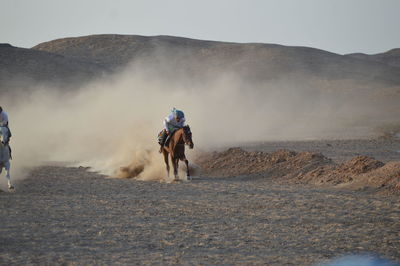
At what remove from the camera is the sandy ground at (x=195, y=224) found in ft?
29.6

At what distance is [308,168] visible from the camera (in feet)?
65.3

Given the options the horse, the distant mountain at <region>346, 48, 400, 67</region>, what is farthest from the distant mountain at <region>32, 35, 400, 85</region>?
the horse

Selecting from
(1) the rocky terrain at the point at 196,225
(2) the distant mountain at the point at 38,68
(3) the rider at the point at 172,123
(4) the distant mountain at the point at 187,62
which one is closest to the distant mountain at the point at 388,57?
(4) the distant mountain at the point at 187,62

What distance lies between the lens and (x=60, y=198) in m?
15.4

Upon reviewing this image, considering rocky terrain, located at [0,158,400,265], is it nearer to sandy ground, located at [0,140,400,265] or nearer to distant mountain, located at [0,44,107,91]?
sandy ground, located at [0,140,400,265]

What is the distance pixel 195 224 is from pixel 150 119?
24.1 metres

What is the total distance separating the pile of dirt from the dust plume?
103 inches

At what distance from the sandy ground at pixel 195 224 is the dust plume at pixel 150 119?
6166mm

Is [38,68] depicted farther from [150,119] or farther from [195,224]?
[195,224]

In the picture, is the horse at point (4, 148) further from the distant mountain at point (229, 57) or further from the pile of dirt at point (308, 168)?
the distant mountain at point (229, 57)

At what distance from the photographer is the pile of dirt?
15896mm

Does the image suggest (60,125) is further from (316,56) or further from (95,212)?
(316,56)

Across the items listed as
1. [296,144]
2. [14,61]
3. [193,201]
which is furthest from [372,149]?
[14,61]

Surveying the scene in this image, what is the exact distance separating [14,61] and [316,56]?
203 feet
